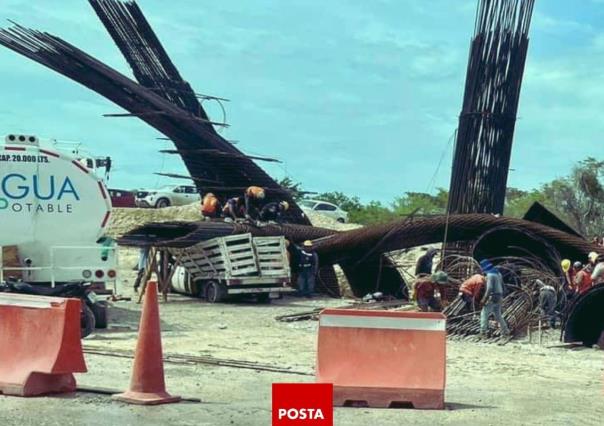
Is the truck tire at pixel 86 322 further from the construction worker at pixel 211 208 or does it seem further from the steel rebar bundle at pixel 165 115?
the steel rebar bundle at pixel 165 115

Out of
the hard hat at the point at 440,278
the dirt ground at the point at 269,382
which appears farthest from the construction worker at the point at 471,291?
the dirt ground at the point at 269,382

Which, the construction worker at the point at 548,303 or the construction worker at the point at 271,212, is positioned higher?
the construction worker at the point at 271,212

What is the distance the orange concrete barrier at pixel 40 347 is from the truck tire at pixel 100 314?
609 centimetres

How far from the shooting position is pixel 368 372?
32.9 ft

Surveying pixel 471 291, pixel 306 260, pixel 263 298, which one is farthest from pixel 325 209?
pixel 471 291

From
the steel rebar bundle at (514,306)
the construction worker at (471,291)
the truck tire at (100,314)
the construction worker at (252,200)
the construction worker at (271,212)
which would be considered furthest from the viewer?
the construction worker at (271,212)

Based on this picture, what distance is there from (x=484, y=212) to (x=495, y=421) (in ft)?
49.8

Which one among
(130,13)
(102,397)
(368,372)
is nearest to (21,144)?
(102,397)

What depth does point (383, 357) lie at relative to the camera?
10.1 m

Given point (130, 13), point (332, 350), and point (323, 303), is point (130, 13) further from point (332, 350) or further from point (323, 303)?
point (332, 350)

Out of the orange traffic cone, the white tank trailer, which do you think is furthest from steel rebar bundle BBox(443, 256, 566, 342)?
the orange traffic cone

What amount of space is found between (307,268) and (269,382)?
14.6 metres

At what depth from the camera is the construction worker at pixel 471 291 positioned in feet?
59.6

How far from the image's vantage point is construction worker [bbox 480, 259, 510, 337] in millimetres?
17312
